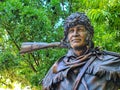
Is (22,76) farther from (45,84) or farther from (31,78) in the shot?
(45,84)

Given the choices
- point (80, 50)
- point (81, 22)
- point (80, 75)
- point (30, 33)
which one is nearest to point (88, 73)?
point (80, 75)

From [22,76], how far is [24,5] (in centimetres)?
257

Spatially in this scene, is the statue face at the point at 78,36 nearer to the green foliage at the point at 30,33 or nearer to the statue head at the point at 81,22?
the statue head at the point at 81,22

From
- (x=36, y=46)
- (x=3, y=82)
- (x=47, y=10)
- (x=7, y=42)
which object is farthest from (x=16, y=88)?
(x=36, y=46)

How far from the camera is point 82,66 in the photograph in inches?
166

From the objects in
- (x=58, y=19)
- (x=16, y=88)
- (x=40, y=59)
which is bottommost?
Result: (x=16, y=88)

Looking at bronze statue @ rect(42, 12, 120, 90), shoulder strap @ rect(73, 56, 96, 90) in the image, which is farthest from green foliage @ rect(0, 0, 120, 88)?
shoulder strap @ rect(73, 56, 96, 90)

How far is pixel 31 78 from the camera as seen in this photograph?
1377 cm

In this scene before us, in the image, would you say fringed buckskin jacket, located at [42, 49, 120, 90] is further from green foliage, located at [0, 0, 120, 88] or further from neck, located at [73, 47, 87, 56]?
green foliage, located at [0, 0, 120, 88]

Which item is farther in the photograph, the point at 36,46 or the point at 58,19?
the point at 58,19

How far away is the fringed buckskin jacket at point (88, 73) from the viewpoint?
160 inches

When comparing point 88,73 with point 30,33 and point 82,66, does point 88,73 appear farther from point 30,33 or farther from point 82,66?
point 30,33

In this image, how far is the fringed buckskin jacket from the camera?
4055 millimetres

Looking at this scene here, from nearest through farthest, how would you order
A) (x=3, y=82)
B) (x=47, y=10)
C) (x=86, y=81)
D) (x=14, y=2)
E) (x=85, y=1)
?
(x=86, y=81) → (x=85, y=1) → (x=14, y=2) → (x=47, y=10) → (x=3, y=82)
